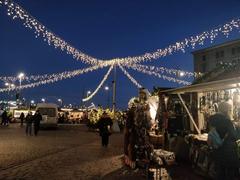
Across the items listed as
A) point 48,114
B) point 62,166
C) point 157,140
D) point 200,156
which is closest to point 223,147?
point 200,156

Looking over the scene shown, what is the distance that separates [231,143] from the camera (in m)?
6.88

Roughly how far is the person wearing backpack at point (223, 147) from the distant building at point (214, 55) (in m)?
63.0

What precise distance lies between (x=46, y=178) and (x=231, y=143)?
17.3 feet

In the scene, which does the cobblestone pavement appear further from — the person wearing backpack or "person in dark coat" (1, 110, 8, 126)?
"person in dark coat" (1, 110, 8, 126)

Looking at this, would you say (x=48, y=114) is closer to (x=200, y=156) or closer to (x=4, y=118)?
(x=4, y=118)

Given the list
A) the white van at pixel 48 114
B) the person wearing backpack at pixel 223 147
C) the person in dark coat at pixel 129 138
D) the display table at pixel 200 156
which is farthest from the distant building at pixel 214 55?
the person wearing backpack at pixel 223 147

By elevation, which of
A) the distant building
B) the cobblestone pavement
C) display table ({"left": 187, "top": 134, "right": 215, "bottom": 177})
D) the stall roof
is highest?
the distant building

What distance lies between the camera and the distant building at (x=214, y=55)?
70375 mm

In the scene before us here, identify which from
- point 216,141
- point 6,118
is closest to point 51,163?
point 216,141

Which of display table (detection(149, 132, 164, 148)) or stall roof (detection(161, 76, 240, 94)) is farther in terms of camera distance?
display table (detection(149, 132, 164, 148))

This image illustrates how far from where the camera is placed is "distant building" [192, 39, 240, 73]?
70375 millimetres

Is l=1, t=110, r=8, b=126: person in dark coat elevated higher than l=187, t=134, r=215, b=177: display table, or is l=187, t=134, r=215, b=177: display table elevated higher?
l=1, t=110, r=8, b=126: person in dark coat

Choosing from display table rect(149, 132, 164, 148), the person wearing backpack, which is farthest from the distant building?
the person wearing backpack

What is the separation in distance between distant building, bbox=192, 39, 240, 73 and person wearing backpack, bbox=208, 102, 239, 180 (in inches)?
2479
